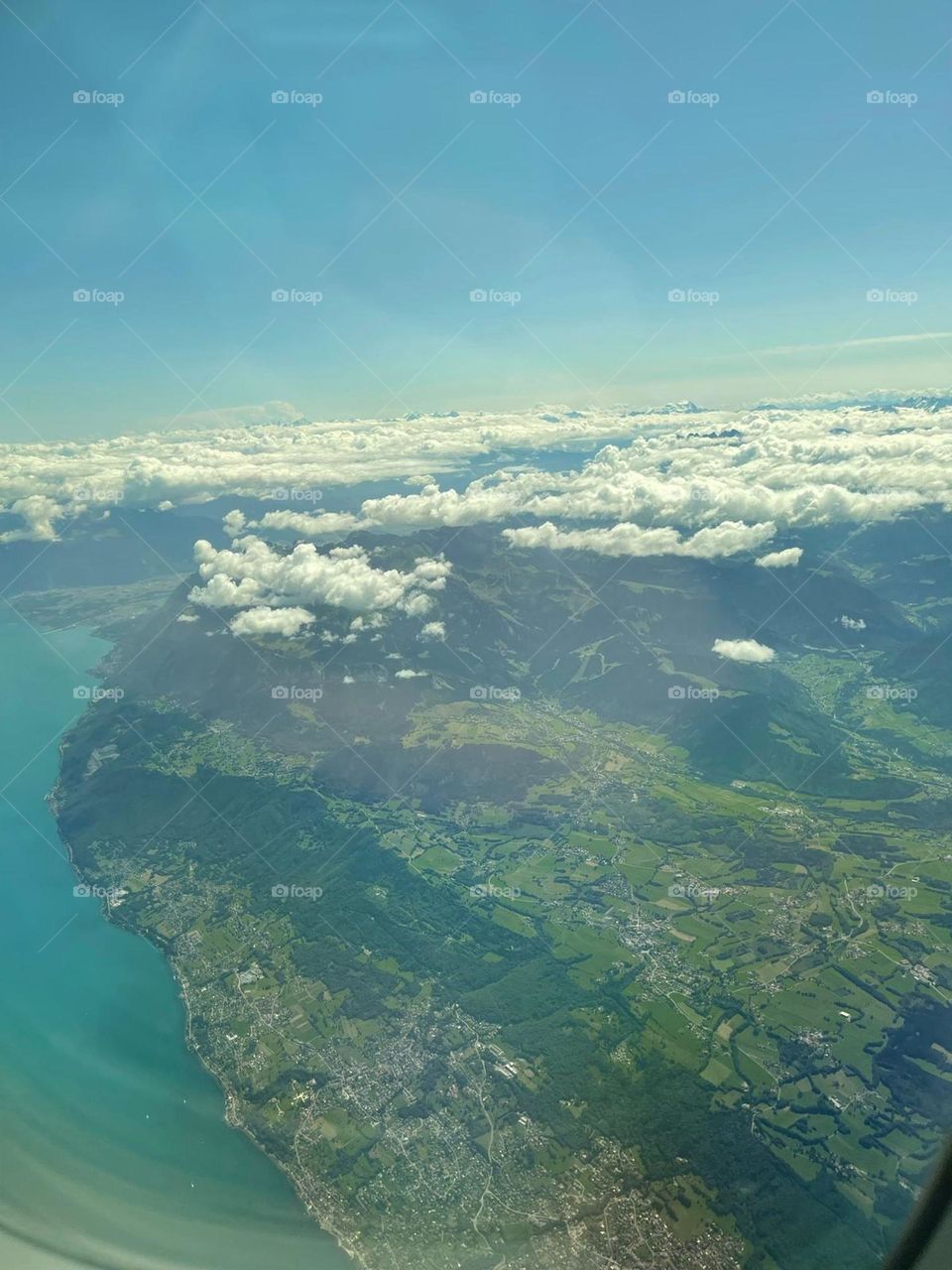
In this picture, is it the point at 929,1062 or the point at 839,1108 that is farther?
the point at 929,1062

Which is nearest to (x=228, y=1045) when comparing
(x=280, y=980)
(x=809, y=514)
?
(x=280, y=980)

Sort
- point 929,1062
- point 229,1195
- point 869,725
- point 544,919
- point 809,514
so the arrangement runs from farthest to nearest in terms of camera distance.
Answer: point 809,514
point 869,725
point 544,919
point 929,1062
point 229,1195

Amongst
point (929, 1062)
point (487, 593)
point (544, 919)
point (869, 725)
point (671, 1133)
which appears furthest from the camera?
point (487, 593)

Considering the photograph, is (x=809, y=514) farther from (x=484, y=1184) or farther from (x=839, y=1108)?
(x=484, y=1184)
